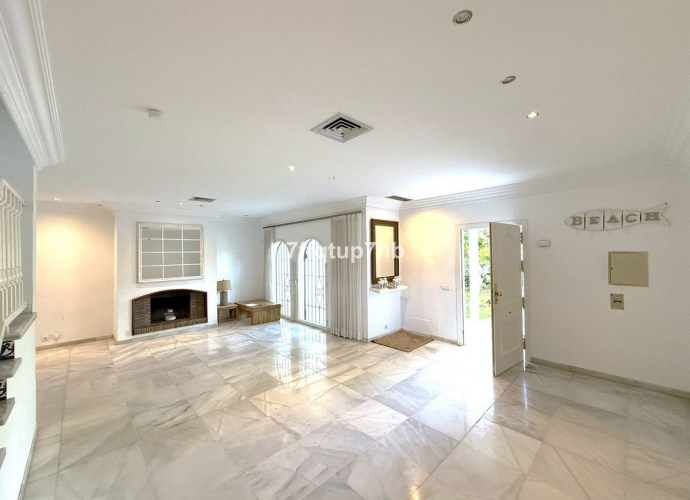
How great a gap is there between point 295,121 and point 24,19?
1.40 metres

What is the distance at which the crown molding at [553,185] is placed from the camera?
3.45m

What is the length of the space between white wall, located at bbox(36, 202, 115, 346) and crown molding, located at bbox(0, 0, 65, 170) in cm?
389

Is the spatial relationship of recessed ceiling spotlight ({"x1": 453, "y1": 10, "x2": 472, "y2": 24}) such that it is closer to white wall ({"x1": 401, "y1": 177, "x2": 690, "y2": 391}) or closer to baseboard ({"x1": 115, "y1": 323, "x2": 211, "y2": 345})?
white wall ({"x1": 401, "y1": 177, "x2": 690, "y2": 391})

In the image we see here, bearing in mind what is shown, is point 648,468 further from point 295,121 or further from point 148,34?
point 148,34

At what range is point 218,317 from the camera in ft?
23.4

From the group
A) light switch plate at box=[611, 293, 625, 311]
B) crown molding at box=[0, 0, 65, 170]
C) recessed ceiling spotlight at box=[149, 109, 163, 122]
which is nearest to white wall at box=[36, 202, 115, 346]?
crown molding at box=[0, 0, 65, 170]

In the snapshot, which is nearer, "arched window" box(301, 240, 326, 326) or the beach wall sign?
the beach wall sign

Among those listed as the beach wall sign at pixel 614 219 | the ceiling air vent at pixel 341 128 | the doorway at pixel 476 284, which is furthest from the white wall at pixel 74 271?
the beach wall sign at pixel 614 219

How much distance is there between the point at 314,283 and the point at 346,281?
1.37m

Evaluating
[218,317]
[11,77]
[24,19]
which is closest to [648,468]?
[24,19]

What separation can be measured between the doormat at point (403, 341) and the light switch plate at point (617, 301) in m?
2.72

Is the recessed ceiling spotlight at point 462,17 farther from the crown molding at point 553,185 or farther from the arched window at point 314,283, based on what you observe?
the arched window at point 314,283

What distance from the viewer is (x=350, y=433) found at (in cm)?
268

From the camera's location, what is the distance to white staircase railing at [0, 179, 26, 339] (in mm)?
1566
